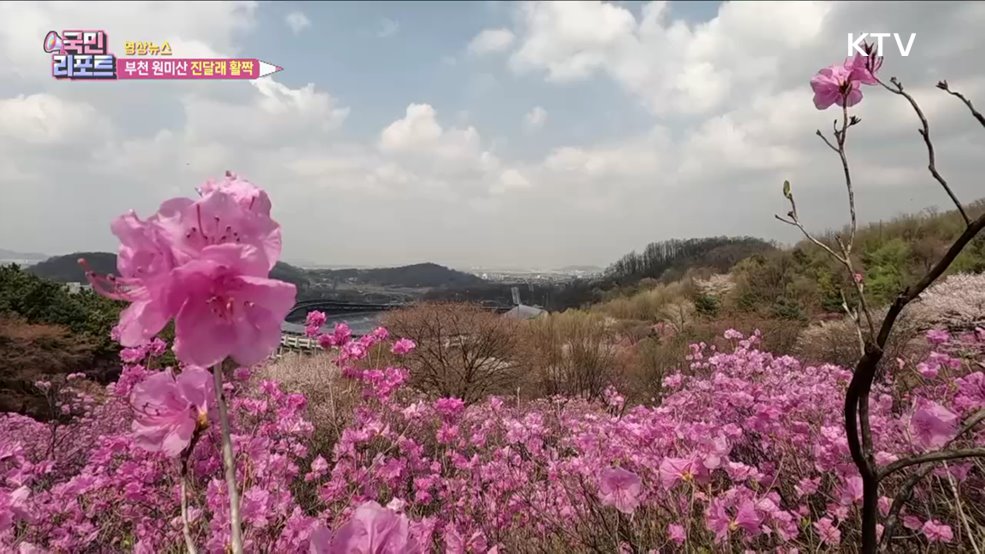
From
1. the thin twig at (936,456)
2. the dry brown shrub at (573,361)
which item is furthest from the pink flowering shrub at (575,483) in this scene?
the dry brown shrub at (573,361)

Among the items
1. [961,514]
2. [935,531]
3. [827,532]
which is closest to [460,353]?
[827,532]

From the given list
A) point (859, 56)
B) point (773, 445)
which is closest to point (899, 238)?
point (773, 445)

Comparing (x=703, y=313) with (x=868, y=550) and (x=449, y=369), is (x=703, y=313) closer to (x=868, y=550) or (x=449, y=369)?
(x=449, y=369)

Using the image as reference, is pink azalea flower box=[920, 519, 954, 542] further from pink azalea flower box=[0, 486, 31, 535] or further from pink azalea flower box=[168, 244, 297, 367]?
pink azalea flower box=[0, 486, 31, 535]

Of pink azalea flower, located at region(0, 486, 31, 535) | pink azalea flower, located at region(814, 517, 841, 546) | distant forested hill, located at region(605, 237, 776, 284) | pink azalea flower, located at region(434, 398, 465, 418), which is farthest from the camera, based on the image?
distant forested hill, located at region(605, 237, 776, 284)

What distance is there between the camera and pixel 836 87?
4.91 ft

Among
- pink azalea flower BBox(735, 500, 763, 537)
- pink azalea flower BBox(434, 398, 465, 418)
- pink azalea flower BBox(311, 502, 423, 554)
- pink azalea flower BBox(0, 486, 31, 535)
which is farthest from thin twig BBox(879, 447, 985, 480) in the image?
pink azalea flower BBox(434, 398, 465, 418)

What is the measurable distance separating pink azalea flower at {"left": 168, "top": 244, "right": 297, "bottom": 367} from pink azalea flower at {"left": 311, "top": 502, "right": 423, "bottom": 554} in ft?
0.85

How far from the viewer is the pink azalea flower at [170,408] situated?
3.11 feet

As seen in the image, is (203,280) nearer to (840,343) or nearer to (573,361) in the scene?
(840,343)

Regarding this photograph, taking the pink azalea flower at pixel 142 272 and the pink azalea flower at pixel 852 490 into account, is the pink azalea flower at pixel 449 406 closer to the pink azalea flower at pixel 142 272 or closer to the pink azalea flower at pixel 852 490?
the pink azalea flower at pixel 852 490

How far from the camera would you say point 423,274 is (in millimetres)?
106875

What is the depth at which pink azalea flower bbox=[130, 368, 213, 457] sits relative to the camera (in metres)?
0.95

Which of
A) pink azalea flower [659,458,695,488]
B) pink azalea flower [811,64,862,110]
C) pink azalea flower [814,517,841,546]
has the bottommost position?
pink azalea flower [814,517,841,546]
